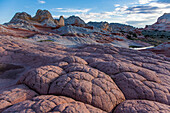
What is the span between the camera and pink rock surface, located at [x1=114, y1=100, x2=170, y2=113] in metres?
3.36

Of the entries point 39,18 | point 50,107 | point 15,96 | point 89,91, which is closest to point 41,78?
point 15,96

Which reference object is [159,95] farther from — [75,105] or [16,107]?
[16,107]

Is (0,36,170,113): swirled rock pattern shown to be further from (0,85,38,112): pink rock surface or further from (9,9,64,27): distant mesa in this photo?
(9,9,64,27): distant mesa

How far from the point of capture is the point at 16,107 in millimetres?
3154

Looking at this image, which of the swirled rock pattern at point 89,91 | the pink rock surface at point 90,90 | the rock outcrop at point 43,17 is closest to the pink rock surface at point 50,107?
the swirled rock pattern at point 89,91

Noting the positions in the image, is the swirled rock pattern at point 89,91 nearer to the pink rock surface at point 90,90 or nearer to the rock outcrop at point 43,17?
the pink rock surface at point 90,90

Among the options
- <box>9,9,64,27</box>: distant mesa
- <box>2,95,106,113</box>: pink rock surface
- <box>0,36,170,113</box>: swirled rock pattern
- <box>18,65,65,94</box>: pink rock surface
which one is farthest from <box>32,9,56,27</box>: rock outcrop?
<box>2,95,106,113</box>: pink rock surface

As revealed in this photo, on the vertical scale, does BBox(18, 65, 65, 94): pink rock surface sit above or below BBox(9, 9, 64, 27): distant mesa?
below

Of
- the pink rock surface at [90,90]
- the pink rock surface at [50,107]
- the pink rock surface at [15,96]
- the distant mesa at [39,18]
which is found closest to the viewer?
the pink rock surface at [50,107]

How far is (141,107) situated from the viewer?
348 centimetres

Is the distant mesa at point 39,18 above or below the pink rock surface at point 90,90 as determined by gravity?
above

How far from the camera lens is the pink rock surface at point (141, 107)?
11.0ft

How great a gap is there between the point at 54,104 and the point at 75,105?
57 cm

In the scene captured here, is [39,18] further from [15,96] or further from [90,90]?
[90,90]
